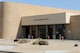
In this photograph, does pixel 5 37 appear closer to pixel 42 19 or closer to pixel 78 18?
pixel 42 19

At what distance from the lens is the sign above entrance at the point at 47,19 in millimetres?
50550

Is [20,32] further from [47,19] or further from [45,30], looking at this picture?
[47,19]

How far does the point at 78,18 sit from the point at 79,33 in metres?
3.08

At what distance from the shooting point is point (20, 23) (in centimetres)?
6034

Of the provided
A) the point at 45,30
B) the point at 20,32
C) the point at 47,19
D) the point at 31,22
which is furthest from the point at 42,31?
the point at 20,32

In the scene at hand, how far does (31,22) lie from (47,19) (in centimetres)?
528

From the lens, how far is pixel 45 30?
57344 mm

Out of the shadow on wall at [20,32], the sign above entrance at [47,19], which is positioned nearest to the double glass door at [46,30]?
the shadow on wall at [20,32]

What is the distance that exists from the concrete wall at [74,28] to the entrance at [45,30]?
7.04 ft

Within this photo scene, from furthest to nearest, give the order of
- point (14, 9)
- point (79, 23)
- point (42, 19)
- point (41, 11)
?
point (41, 11) < point (14, 9) < point (42, 19) < point (79, 23)

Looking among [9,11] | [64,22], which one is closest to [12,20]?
[9,11]

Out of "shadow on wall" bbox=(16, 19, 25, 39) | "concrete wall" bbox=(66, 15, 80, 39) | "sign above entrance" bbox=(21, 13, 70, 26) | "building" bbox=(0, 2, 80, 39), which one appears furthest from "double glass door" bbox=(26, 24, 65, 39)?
"concrete wall" bbox=(66, 15, 80, 39)

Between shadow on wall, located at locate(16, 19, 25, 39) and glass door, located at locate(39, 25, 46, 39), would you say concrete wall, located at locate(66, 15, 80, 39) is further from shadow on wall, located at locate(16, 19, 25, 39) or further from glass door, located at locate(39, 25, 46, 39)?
shadow on wall, located at locate(16, 19, 25, 39)

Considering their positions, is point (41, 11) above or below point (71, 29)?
above
